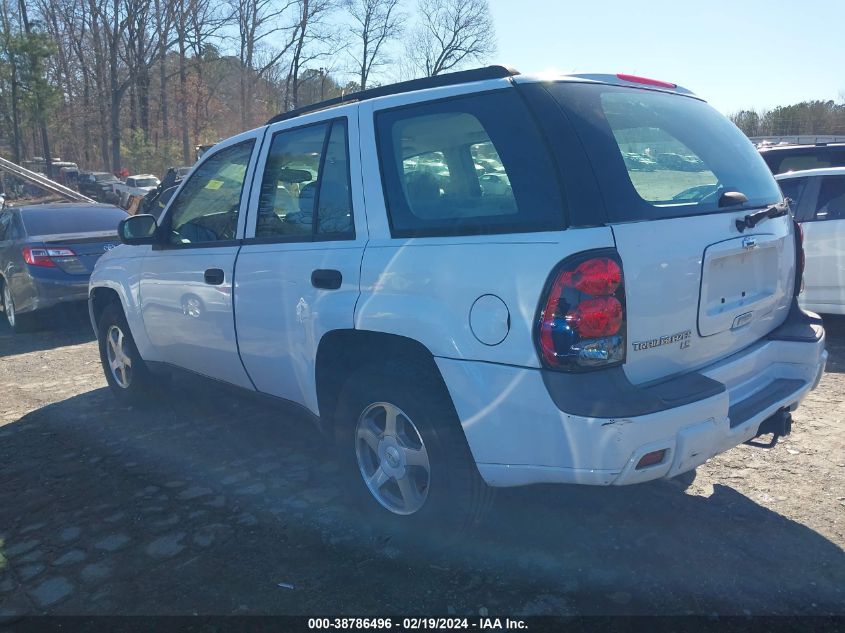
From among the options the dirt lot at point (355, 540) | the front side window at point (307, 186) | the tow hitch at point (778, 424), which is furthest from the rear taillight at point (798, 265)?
the front side window at point (307, 186)

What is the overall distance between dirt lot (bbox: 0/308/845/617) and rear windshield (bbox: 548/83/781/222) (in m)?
1.46

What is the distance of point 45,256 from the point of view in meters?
8.20

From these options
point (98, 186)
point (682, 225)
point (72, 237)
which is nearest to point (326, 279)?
point (682, 225)

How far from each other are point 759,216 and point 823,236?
4.25m

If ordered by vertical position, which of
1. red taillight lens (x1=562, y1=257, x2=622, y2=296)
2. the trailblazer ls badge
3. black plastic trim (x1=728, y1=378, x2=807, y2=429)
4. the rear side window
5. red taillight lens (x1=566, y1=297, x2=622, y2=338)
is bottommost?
black plastic trim (x1=728, y1=378, x2=807, y2=429)

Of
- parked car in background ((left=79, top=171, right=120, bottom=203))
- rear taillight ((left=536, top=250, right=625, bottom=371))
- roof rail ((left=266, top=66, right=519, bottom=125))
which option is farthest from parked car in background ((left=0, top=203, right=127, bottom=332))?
parked car in background ((left=79, top=171, right=120, bottom=203))

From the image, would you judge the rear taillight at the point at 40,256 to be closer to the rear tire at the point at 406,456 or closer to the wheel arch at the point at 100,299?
the wheel arch at the point at 100,299

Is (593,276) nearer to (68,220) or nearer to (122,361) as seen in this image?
(122,361)

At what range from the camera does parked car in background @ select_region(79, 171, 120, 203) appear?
118 feet

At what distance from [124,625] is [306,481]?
4.55 feet

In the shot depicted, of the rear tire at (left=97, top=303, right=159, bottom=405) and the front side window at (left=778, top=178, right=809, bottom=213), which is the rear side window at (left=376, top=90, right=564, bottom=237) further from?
the front side window at (left=778, top=178, right=809, bottom=213)

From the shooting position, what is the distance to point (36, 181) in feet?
62.4

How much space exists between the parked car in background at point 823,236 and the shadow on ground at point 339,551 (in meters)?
3.87

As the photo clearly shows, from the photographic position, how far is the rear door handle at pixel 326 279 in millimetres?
3223
